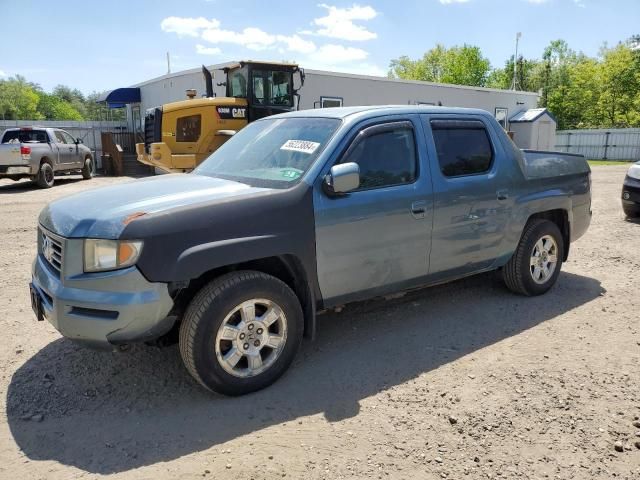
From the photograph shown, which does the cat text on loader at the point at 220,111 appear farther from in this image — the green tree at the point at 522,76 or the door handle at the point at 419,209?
the green tree at the point at 522,76

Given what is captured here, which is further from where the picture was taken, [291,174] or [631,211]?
[631,211]

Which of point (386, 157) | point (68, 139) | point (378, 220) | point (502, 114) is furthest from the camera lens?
point (502, 114)

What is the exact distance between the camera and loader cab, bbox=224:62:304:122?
13078 mm

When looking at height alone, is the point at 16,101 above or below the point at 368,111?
above

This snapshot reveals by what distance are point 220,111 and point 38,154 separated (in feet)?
21.5

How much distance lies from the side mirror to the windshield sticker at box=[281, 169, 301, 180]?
0.81ft

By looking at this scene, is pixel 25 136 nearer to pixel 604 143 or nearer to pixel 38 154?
pixel 38 154

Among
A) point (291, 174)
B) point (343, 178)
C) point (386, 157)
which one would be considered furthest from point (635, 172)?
point (291, 174)

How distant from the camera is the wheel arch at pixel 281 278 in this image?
10.9ft

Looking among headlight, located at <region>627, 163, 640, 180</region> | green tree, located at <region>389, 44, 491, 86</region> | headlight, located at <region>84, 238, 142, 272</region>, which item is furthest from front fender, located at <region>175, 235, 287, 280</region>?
green tree, located at <region>389, 44, 491, 86</region>

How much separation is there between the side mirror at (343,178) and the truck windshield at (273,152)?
0.25 m

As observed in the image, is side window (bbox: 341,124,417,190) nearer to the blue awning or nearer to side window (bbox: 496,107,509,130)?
the blue awning

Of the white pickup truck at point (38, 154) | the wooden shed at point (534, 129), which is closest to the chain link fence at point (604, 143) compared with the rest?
the wooden shed at point (534, 129)

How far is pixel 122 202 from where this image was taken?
326 centimetres
